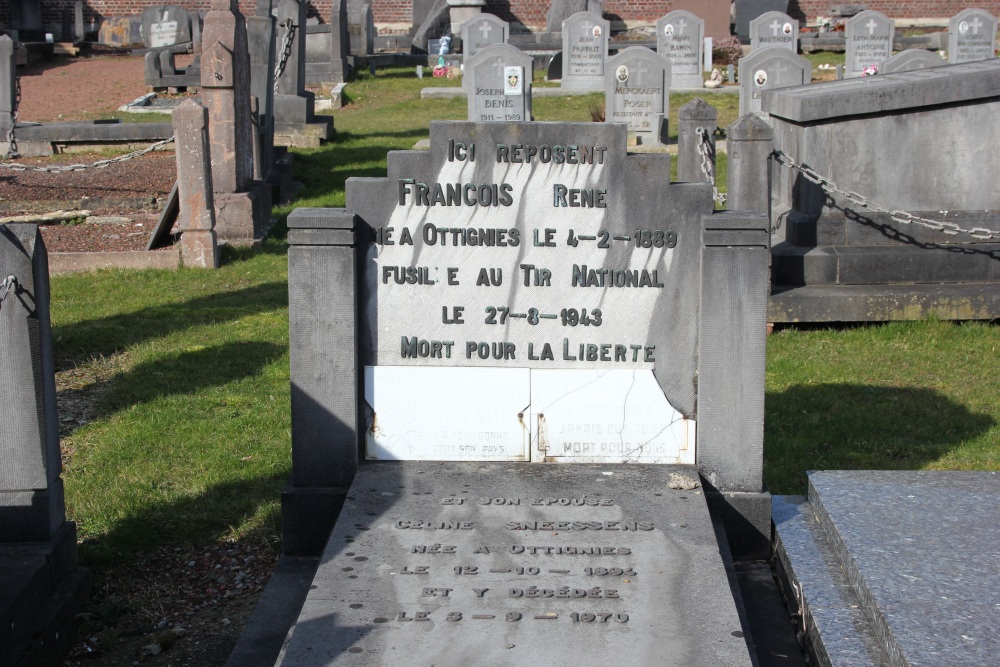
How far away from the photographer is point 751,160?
840 centimetres

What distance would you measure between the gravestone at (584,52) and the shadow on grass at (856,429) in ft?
54.7

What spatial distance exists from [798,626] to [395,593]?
1.40m

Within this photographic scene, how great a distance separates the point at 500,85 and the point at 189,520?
13461mm

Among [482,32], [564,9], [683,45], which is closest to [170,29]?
[482,32]

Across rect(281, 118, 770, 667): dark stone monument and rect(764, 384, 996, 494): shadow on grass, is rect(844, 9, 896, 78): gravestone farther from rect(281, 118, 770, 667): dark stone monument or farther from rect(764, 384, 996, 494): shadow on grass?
rect(281, 118, 770, 667): dark stone monument

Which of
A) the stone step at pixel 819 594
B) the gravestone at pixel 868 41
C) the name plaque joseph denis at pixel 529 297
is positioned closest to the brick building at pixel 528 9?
the gravestone at pixel 868 41

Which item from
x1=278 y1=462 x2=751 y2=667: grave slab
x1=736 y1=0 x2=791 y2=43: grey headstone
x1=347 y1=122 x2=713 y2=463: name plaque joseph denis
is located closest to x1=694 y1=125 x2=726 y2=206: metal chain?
x1=347 y1=122 x2=713 y2=463: name plaque joseph denis

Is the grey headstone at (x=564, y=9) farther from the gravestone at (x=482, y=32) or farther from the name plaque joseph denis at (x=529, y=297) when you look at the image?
the name plaque joseph denis at (x=529, y=297)

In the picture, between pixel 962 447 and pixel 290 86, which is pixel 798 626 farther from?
pixel 290 86

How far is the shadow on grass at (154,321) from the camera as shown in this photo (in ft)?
26.3

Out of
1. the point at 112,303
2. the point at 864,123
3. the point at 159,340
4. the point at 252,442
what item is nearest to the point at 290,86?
the point at 112,303

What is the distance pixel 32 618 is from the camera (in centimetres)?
409

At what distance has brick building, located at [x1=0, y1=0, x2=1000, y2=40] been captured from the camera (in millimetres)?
A: 33500

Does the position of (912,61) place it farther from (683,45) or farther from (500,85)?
(500,85)
